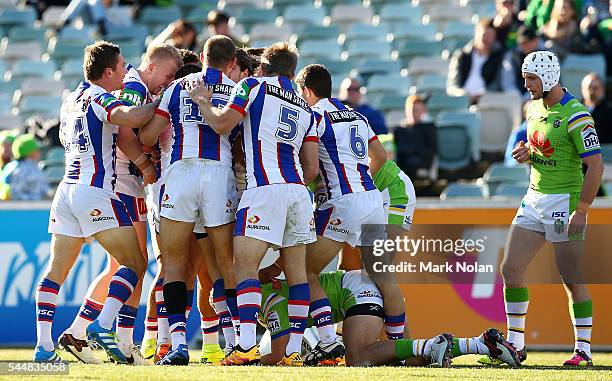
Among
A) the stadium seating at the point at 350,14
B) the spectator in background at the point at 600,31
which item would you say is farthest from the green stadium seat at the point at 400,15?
the spectator in background at the point at 600,31

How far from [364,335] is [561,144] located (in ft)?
7.20

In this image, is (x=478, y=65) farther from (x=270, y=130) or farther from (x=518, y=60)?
(x=270, y=130)

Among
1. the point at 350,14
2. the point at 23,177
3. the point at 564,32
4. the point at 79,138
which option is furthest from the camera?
the point at 350,14

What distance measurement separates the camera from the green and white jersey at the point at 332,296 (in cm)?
946

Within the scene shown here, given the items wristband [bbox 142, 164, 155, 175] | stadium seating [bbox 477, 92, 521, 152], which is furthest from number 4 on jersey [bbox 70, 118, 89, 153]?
stadium seating [bbox 477, 92, 521, 152]

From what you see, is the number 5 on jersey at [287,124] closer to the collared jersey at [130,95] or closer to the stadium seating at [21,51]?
the collared jersey at [130,95]

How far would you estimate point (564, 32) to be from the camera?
1611 cm

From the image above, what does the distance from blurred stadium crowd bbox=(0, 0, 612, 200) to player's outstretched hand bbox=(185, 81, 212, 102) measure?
3.90 m

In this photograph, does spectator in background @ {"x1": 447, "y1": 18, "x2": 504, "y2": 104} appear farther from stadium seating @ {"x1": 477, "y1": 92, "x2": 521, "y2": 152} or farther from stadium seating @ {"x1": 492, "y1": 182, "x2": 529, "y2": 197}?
stadium seating @ {"x1": 492, "y1": 182, "x2": 529, "y2": 197}

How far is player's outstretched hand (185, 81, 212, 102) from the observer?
8984 mm

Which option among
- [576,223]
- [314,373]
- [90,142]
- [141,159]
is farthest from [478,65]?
[314,373]

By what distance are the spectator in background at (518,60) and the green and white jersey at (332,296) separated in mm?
6830

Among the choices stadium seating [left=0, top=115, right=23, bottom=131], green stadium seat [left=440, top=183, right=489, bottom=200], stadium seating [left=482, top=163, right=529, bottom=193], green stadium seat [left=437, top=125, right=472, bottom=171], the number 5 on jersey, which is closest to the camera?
the number 5 on jersey

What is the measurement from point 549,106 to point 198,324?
14.3ft
